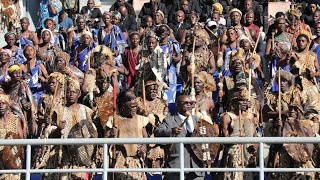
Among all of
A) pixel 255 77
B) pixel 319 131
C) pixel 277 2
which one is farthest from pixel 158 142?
pixel 277 2

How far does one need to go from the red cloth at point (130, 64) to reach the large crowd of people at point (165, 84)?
0.02 m

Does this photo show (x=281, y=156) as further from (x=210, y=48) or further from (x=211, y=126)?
(x=210, y=48)

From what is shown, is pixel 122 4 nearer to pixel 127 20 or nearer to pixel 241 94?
pixel 127 20

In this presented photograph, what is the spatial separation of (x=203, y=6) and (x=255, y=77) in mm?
5107

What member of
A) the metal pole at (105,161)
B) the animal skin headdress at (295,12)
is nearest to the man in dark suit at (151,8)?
the animal skin headdress at (295,12)

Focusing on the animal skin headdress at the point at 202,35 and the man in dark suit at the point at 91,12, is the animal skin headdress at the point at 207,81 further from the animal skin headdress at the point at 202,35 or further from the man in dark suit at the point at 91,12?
the man in dark suit at the point at 91,12

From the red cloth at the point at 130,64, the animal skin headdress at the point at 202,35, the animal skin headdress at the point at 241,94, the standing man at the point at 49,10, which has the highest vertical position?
the standing man at the point at 49,10

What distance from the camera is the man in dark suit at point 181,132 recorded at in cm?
1986

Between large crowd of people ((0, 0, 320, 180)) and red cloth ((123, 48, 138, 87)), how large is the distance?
2 centimetres

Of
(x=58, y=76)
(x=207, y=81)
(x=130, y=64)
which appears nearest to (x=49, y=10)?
(x=130, y=64)

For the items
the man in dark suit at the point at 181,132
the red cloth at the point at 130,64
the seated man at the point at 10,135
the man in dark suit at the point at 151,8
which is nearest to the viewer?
the man in dark suit at the point at 181,132

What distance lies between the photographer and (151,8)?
27.3 meters

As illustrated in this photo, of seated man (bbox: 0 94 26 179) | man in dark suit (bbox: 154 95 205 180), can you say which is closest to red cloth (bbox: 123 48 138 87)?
seated man (bbox: 0 94 26 179)

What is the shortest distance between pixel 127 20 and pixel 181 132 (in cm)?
717
